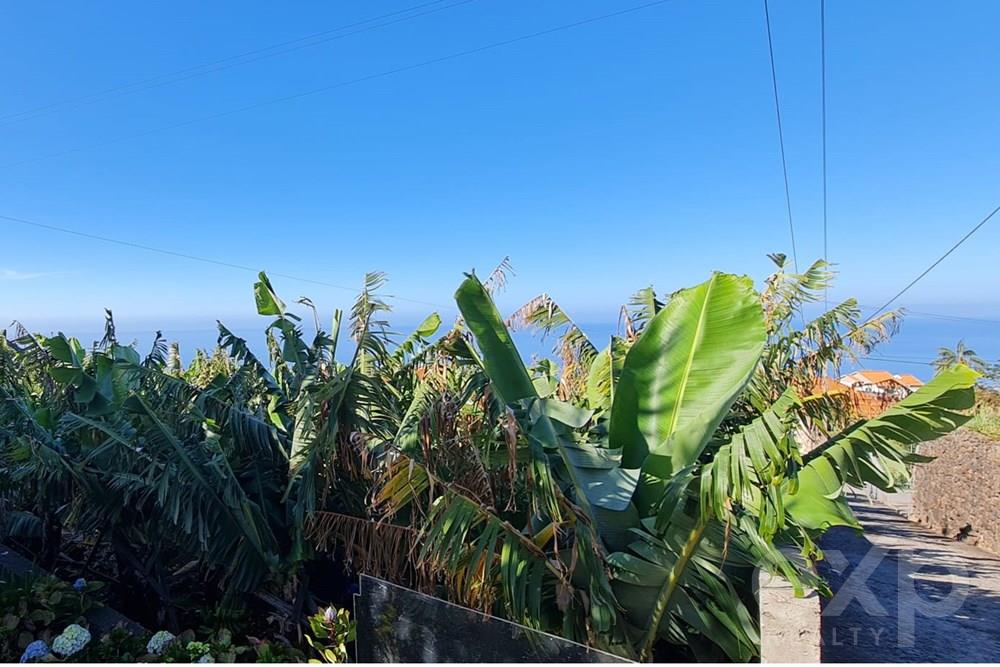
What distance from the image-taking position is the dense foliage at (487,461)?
9.79ft

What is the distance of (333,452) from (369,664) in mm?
1457

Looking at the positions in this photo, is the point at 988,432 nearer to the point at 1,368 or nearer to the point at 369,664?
the point at 369,664

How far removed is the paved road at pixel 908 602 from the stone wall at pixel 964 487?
0.43m

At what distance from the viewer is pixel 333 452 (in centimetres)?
392

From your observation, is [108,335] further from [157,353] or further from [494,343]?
[494,343]

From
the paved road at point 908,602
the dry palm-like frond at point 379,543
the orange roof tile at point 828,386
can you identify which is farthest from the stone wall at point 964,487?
the dry palm-like frond at point 379,543

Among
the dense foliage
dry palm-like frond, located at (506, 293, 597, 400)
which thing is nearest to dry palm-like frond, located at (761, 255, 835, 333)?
the dense foliage

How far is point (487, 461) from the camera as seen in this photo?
340cm

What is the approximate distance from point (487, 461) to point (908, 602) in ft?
13.4

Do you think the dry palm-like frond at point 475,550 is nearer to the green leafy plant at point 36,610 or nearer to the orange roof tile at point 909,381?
the orange roof tile at point 909,381

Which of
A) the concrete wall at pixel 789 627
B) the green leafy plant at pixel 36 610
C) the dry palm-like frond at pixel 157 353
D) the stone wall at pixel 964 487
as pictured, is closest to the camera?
the concrete wall at pixel 789 627

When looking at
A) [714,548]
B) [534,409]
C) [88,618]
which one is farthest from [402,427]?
[88,618]

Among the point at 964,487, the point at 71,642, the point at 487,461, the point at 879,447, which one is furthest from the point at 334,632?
the point at 964,487

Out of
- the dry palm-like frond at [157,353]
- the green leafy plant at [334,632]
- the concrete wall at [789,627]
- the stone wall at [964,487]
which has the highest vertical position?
the dry palm-like frond at [157,353]
